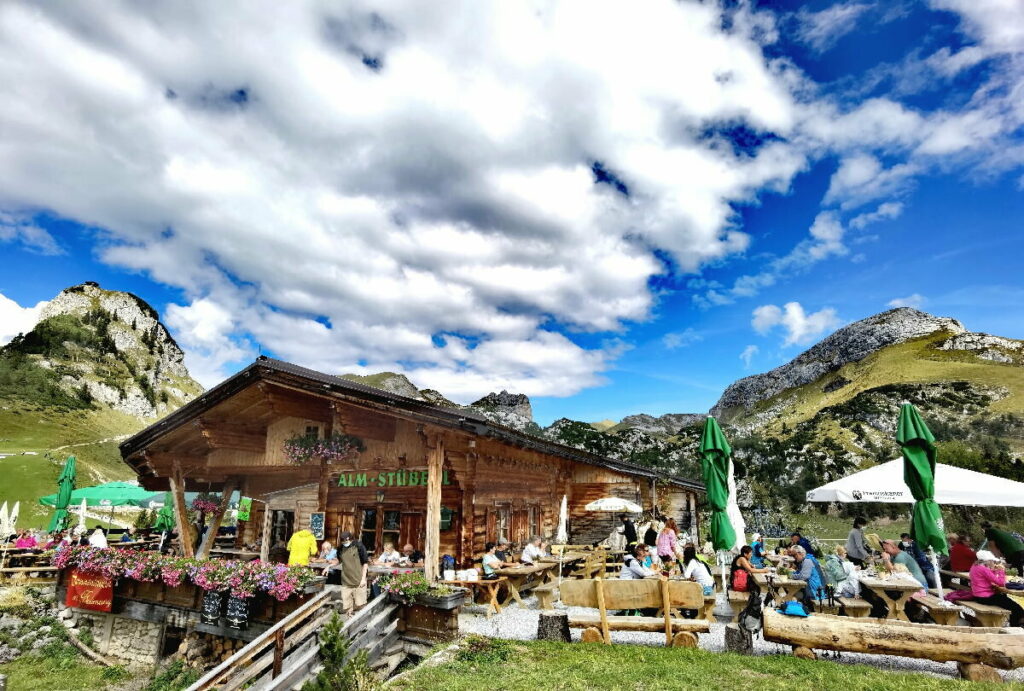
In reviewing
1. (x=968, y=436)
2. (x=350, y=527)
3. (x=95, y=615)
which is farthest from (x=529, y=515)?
(x=968, y=436)

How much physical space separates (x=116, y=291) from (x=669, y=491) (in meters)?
182

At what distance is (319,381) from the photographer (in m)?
11.1

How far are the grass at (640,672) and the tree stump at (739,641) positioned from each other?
30 centimetres

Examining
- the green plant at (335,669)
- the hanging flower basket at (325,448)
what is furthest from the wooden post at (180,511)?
the green plant at (335,669)

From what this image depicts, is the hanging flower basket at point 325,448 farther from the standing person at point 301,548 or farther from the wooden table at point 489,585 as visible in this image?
the wooden table at point 489,585

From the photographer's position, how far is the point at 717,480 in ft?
33.7

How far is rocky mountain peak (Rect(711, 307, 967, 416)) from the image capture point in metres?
91.4

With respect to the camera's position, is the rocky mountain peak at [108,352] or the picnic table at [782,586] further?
the rocky mountain peak at [108,352]

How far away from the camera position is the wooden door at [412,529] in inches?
521

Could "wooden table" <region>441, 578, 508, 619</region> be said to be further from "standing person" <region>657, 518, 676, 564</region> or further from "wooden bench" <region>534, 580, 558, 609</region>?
"standing person" <region>657, 518, 676, 564</region>

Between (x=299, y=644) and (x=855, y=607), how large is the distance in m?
9.13

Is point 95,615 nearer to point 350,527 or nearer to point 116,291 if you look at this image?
point 350,527

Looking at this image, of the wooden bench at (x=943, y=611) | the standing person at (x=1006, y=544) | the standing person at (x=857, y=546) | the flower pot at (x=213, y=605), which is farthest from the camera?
the standing person at (x=857, y=546)

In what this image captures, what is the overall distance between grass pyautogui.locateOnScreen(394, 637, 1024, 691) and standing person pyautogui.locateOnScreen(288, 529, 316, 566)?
17.6ft
